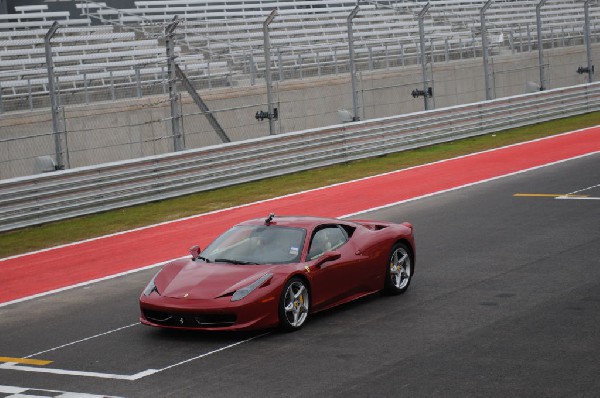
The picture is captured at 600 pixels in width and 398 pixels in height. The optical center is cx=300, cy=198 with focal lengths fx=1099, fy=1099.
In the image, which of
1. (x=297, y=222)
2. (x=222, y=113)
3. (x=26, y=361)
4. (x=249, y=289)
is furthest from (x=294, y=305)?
(x=222, y=113)

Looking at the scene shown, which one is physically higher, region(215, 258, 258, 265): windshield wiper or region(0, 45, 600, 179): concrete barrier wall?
region(0, 45, 600, 179): concrete barrier wall

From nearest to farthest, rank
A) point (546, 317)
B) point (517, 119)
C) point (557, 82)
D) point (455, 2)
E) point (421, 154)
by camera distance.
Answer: point (546, 317)
point (421, 154)
point (517, 119)
point (557, 82)
point (455, 2)

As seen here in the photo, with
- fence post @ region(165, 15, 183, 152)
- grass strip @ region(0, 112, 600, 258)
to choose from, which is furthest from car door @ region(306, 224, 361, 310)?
fence post @ region(165, 15, 183, 152)

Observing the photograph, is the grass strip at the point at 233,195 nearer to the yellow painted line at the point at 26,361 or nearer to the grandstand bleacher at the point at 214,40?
the grandstand bleacher at the point at 214,40

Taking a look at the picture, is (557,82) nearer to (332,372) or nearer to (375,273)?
(375,273)

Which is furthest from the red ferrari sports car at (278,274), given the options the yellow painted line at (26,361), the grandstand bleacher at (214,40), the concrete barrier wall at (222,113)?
the grandstand bleacher at (214,40)

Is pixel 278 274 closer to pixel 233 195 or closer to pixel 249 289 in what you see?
pixel 249 289

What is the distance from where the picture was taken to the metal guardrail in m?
19.5

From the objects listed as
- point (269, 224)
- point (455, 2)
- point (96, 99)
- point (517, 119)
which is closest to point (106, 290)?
point (269, 224)

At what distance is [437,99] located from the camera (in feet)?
107

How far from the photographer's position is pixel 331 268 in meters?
11.7

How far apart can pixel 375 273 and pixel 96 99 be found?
13558mm

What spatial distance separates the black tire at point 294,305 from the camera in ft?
35.8

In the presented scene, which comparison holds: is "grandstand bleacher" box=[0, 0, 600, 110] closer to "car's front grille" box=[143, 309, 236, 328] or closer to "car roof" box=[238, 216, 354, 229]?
"car roof" box=[238, 216, 354, 229]
